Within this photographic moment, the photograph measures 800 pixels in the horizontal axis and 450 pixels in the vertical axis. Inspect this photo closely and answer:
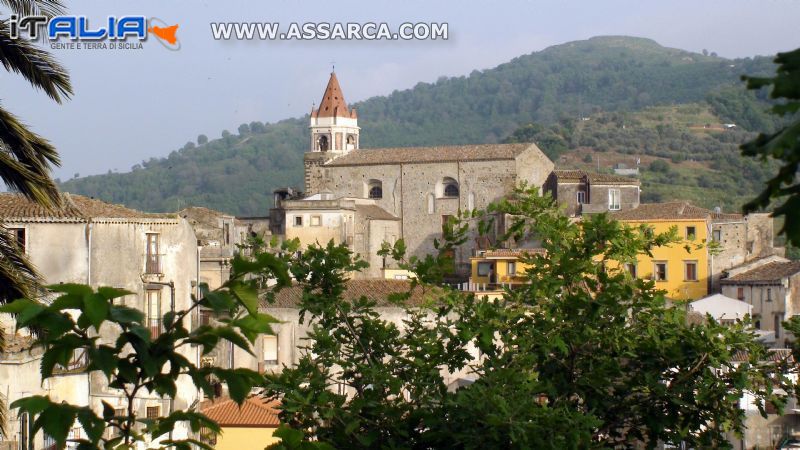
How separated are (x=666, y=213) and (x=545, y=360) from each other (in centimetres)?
4570

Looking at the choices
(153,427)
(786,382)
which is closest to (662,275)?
(786,382)

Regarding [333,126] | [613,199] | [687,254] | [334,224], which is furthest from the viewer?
[333,126]

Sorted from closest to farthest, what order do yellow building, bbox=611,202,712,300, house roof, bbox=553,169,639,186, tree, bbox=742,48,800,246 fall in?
1. tree, bbox=742,48,800,246
2. yellow building, bbox=611,202,712,300
3. house roof, bbox=553,169,639,186

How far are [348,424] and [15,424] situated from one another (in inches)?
498

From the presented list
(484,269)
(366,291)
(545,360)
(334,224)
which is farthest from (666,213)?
(545,360)

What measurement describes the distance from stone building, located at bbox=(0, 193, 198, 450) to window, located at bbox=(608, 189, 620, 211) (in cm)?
3288

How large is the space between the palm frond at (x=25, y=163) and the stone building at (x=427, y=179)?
52.8 meters

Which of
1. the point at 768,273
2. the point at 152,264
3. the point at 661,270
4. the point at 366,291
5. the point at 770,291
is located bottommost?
the point at 770,291

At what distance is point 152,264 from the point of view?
3156cm

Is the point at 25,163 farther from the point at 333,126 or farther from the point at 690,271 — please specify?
the point at 333,126

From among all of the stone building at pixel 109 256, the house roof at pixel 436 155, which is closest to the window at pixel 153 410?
the stone building at pixel 109 256

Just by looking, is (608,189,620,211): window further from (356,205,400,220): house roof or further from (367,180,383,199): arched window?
(367,180,383,199): arched window

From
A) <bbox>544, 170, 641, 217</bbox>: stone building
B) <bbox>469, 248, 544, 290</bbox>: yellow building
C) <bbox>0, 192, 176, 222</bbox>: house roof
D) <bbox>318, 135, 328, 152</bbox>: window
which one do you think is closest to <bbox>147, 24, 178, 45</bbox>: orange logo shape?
<bbox>0, 192, 176, 222</bbox>: house roof

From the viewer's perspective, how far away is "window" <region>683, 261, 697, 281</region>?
54.8m
